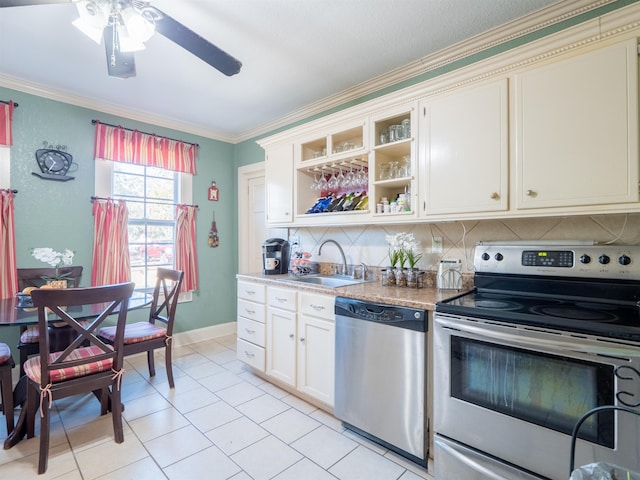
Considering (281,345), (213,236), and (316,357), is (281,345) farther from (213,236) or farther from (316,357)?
(213,236)

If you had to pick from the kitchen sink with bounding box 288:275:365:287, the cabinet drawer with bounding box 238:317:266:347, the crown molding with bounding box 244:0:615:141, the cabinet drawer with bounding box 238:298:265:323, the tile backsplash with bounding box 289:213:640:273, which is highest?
the crown molding with bounding box 244:0:615:141

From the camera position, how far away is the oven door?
114 centimetres

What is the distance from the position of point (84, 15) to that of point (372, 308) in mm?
2088

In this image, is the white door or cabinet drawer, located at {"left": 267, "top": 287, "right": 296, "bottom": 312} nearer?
cabinet drawer, located at {"left": 267, "top": 287, "right": 296, "bottom": 312}

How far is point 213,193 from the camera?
393 cm

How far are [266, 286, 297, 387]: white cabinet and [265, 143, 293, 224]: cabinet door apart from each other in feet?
2.55

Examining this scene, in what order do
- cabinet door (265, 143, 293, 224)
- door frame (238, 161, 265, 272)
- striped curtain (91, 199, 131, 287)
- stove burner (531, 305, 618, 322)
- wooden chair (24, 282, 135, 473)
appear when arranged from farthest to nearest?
door frame (238, 161, 265, 272), striped curtain (91, 199, 131, 287), cabinet door (265, 143, 293, 224), wooden chair (24, 282, 135, 473), stove burner (531, 305, 618, 322)

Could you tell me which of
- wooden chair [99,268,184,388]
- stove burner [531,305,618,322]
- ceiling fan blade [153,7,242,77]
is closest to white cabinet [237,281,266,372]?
wooden chair [99,268,184,388]

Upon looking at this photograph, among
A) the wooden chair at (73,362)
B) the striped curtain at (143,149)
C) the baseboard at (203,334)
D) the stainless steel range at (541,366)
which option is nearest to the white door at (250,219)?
the striped curtain at (143,149)

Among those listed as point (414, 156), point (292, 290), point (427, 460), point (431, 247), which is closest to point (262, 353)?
point (292, 290)

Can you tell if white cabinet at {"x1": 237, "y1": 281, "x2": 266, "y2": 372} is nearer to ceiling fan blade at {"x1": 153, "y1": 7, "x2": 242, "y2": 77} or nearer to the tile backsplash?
the tile backsplash

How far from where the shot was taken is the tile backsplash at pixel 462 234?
1661mm

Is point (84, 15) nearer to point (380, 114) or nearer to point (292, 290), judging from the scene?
point (380, 114)

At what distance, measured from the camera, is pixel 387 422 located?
176cm
